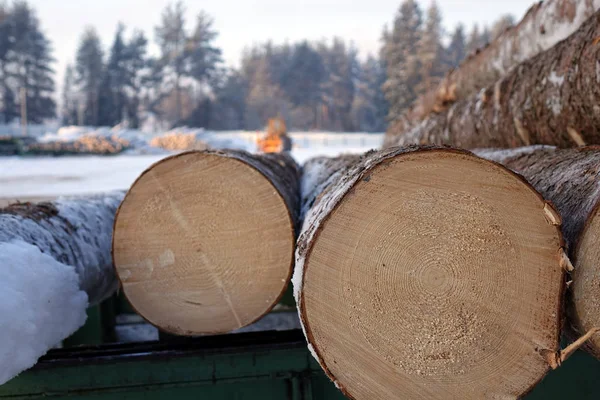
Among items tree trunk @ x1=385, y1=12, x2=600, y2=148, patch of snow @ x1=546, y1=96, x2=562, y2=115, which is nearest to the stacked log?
tree trunk @ x1=385, y1=12, x2=600, y2=148

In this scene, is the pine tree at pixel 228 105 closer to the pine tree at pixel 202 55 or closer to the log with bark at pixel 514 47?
the pine tree at pixel 202 55

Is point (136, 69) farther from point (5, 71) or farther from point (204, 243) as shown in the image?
point (204, 243)

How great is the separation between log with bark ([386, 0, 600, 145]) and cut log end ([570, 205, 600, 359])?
1.95 metres

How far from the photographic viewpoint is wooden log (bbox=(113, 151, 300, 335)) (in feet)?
5.75

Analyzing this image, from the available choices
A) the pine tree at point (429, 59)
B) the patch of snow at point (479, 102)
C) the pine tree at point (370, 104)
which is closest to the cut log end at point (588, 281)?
the patch of snow at point (479, 102)

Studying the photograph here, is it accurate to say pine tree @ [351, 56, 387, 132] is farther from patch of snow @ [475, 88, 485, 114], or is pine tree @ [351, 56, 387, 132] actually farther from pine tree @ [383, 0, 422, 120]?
patch of snow @ [475, 88, 485, 114]

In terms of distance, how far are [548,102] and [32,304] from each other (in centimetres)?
252

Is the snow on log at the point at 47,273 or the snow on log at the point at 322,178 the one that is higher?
the snow on log at the point at 322,178

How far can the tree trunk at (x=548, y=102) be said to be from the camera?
2135 mm

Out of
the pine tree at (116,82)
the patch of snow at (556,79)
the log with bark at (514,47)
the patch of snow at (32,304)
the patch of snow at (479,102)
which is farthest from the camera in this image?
the pine tree at (116,82)

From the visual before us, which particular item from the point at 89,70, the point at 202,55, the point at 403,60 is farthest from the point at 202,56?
the point at 403,60

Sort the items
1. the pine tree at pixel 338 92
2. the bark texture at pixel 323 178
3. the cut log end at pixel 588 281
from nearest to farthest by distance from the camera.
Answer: the cut log end at pixel 588 281
the bark texture at pixel 323 178
the pine tree at pixel 338 92

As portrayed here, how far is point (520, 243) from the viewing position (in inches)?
50.4

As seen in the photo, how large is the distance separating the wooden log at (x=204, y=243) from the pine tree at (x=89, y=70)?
48.4 metres
